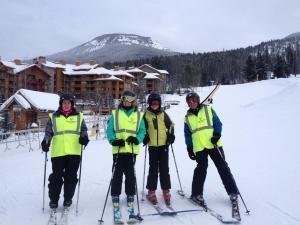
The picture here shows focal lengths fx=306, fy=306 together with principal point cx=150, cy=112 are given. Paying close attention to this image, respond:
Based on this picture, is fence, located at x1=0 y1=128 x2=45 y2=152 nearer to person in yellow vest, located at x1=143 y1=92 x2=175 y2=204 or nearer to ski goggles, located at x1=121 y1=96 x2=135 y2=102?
person in yellow vest, located at x1=143 y1=92 x2=175 y2=204

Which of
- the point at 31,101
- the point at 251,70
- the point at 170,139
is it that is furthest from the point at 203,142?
the point at 251,70

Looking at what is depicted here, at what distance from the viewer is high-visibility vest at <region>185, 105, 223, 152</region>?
5.32 m

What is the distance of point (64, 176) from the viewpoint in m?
5.03

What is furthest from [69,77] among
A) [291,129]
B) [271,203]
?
[271,203]

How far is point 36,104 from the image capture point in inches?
1302

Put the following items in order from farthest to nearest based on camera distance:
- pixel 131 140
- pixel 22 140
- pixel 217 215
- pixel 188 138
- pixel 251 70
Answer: pixel 251 70 < pixel 22 140 < pixel 188 138 < pixel 131 140 < pixel 217 215

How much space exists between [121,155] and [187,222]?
146 centimetres

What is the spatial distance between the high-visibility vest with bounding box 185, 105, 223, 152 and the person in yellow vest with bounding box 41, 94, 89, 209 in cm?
187

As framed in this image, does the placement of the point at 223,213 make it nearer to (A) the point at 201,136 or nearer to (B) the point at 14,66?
(A) the point at 201,136

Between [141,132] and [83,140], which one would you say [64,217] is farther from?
[141,132]

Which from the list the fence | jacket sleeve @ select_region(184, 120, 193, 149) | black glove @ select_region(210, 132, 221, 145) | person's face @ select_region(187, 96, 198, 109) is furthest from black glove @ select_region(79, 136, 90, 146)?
the fence

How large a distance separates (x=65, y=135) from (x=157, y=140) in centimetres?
157

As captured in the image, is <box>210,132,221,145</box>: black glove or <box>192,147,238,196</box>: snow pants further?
<box>192,147,238,196</box>: snow pants

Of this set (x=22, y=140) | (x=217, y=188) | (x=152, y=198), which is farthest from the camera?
(x=22, y=140)
